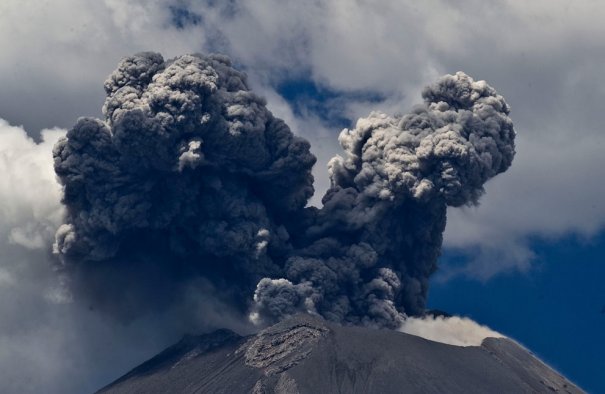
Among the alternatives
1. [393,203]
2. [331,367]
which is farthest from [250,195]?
[331,367]

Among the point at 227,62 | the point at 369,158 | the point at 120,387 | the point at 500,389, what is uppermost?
the point at 227,62

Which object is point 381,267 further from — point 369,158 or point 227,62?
point 227,62

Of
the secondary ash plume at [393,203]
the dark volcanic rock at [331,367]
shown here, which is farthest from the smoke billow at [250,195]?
the dark volcanic rock at [331,367]

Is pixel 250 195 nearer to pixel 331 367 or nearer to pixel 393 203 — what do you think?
pixel 393 203

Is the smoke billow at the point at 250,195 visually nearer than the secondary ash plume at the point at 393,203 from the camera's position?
Yes

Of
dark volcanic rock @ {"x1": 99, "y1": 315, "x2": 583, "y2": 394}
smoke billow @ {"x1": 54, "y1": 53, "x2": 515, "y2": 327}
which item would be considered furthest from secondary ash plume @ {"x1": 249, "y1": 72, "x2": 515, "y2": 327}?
dark volcanic rock @ {"x1": 99, "y1": 315, "x2": 583, "y2": 394}

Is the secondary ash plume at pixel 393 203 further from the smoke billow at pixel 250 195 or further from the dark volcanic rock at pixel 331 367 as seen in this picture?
the dark volcanic rock at pixel 331 367

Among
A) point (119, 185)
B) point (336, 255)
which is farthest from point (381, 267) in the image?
point (119, 185)
